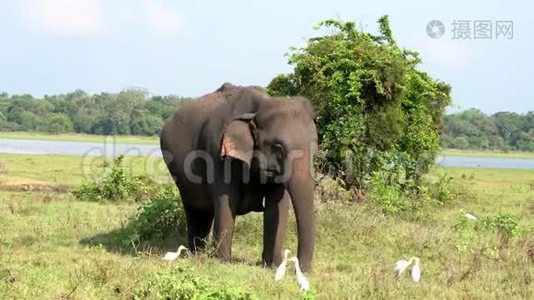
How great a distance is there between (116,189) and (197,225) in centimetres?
858

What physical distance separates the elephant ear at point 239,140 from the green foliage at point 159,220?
3038 millimetres

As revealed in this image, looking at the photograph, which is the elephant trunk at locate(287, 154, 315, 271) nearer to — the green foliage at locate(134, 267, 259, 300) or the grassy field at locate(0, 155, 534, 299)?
the grassy field at locate(0, 155, 534, 299)

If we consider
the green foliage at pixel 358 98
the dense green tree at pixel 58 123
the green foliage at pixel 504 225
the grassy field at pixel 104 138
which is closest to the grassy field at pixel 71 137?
the grassy field at pixel 104 138

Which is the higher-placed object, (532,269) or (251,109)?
(251,109)

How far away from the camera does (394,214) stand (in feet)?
55.7

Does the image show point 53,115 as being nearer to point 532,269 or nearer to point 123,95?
point 123,95

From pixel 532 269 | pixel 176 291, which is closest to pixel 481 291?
pixel 532 269

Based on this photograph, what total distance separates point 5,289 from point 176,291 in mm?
1549

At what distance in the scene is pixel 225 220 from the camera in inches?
397

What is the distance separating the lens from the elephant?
31.3 feet

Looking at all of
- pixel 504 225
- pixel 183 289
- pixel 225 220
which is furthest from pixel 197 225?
pixel 504 225

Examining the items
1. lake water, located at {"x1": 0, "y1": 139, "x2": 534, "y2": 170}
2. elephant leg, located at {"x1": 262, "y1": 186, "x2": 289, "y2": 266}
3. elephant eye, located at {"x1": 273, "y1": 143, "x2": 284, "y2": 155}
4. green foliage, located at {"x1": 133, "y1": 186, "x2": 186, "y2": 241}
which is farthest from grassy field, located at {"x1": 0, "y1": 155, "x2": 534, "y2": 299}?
lake water, located at {"x1": 0, "y1": 139, "x2": 534, "y2": 170}

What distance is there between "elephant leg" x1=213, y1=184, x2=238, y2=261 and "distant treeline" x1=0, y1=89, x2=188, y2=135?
3376 inches

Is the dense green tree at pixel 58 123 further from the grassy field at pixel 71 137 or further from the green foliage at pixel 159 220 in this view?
the green foliage at pixel 159 220
